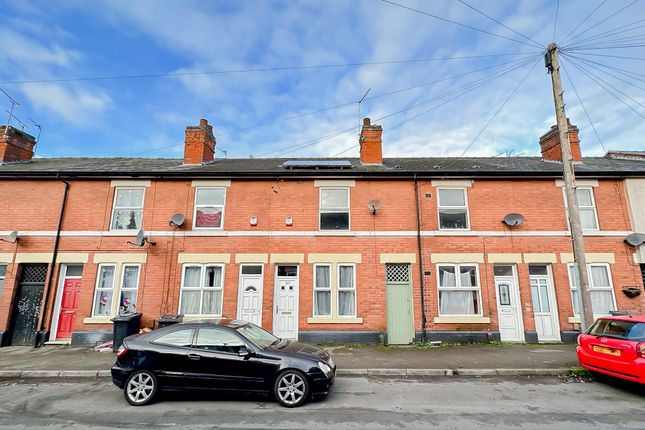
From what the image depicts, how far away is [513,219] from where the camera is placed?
11.6 m

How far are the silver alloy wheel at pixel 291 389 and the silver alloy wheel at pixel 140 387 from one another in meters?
2.41

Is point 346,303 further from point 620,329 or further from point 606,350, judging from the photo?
point 620,329

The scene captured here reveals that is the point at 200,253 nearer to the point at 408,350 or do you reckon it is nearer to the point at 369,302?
the point at 369,302

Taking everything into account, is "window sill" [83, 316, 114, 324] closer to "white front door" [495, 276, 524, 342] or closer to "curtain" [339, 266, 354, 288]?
"curtain" [339, 266, 354, 288]

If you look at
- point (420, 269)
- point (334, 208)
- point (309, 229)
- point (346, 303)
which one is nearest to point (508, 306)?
point (420, 269)

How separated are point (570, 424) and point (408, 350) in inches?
200

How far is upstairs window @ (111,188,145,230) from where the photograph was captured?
11945 millimetres

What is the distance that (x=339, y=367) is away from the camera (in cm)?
807

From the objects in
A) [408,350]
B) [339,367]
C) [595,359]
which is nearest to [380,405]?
[339,367]

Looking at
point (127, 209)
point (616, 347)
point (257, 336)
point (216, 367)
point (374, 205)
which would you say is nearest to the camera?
point (216, 367)

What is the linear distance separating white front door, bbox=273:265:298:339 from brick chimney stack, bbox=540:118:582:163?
12704 millimetres

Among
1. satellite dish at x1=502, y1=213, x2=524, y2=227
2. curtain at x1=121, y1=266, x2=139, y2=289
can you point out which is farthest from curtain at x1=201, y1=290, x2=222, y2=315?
satellite dish at x1=502, y1=213, x2=524, y2=227

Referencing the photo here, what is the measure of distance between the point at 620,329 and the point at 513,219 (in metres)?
5.40

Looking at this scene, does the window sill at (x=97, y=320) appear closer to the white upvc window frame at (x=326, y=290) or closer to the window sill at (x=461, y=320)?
the white upvc window frame at (x=326, y=290)
